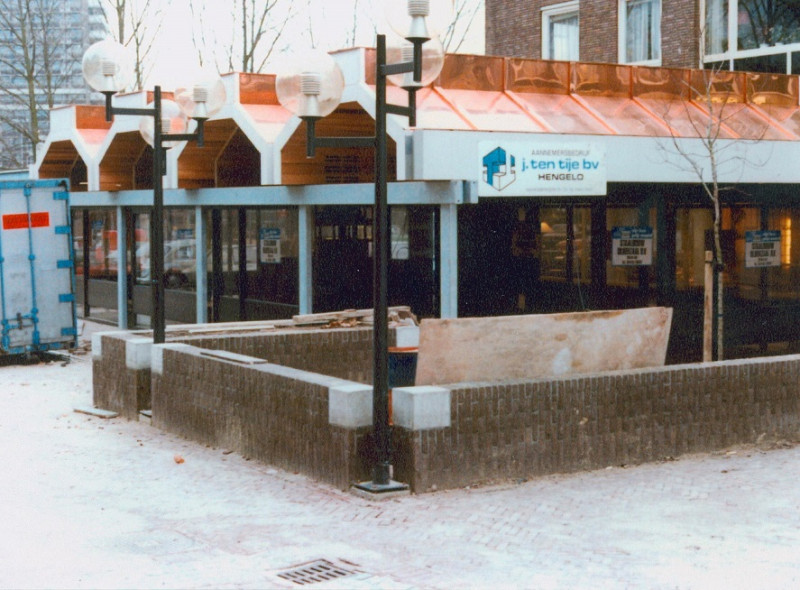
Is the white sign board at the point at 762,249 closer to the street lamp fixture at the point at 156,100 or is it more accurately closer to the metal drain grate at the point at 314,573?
the street lamp fixture at the point at 156,100

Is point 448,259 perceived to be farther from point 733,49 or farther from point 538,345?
point 733,49

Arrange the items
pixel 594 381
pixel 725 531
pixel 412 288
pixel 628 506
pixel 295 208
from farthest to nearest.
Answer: pixel 295 208, pixel 412 288, pixel 594 381, pixel 628 506, pixel 725 531

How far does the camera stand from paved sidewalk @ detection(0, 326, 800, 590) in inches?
280

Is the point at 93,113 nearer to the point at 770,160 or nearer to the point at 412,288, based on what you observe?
the point at 412,288

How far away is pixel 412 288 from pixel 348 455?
7900 millimetres

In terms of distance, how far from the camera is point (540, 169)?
48.8 ft

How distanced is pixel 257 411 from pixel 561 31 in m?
19.5

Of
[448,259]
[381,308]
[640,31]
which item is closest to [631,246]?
[448,259]

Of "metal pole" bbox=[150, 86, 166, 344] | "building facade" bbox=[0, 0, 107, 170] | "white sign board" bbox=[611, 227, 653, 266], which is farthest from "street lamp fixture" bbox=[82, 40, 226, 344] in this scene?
"building facade" bbox=[0, 0, 107, 170]

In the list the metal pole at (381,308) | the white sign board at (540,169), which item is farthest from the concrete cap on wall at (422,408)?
the white sign board at (540,169)

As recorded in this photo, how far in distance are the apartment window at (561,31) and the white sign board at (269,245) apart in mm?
10077

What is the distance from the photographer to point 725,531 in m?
8.15

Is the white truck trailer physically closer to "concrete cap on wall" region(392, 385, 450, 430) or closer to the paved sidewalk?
the paved sidewalk

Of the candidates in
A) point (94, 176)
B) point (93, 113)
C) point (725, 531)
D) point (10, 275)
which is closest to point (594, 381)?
point (725, 531)
